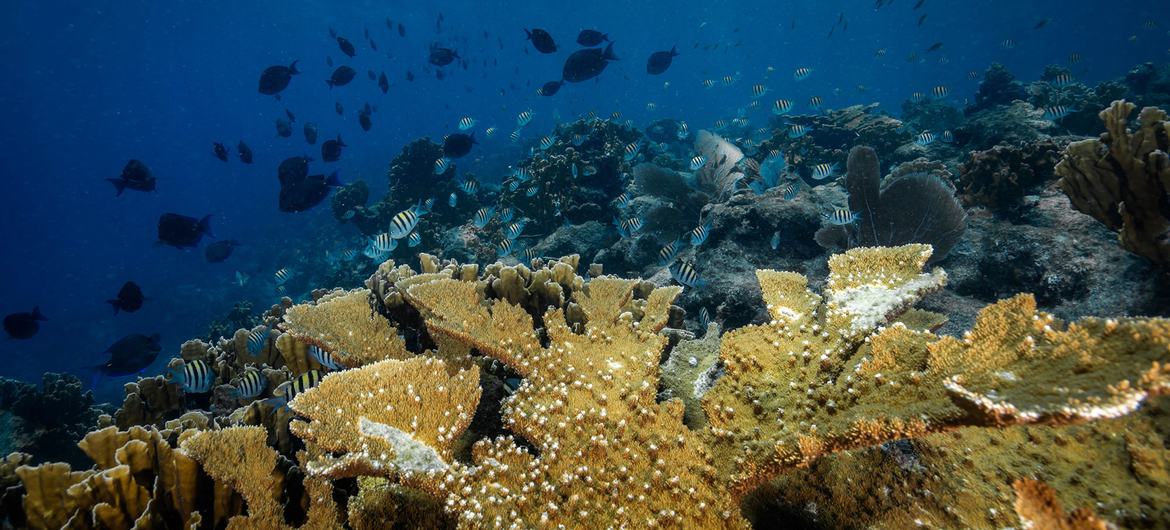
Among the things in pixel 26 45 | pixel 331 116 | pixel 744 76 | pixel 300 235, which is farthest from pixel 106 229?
pixel 744 76

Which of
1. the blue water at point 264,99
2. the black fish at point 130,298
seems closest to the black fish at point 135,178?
the black fish at point 130,298

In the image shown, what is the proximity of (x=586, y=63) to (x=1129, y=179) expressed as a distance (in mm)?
7997

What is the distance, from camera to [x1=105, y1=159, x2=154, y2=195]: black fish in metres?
7.79

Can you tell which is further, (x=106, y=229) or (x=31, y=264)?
(x=106, y=229)

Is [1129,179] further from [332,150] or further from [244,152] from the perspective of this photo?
[244,152]

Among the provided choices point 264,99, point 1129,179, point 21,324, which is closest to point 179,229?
point 21,324

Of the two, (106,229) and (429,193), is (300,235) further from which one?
(106,229)

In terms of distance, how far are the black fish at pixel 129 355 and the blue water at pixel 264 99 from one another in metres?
17.5

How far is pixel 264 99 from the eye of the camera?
4742 inches

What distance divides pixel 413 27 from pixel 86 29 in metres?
42.9

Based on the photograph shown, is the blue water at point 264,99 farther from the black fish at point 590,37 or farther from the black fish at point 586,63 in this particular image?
the black fish at point 586,63

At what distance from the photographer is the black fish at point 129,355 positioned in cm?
705

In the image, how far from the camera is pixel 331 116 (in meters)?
119

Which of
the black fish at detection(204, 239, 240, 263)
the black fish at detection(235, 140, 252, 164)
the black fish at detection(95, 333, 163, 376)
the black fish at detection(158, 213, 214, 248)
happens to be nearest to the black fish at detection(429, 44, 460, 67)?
the black fish at detection(235, 140, 252, 164)
